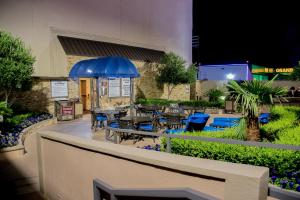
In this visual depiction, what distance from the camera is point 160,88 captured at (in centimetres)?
2108

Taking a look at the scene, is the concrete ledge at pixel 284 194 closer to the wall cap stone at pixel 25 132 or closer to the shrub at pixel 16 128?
the wall cap stone at pixel 25 132

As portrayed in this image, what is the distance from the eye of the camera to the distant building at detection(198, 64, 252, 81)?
32844mm

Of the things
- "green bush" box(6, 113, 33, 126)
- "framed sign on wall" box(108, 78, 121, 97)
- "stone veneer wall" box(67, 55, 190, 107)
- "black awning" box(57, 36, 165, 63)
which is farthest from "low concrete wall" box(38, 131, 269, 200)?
"stone veneer wall" box(67, 55, 190, 107)

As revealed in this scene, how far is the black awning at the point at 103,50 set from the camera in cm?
1532

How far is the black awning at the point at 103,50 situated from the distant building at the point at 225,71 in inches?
531

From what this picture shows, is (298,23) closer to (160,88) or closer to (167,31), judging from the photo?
(167,31)

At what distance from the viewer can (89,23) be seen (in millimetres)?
16000

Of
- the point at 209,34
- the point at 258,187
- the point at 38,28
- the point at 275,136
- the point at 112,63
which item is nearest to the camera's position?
the point at 258,187

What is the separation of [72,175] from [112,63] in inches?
260

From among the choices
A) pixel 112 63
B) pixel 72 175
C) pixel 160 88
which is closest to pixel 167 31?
pixel 160 88

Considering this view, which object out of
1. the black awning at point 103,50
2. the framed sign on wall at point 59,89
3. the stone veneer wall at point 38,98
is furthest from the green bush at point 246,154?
the black awning at point 103,50

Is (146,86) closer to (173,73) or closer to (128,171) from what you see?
(173,73)

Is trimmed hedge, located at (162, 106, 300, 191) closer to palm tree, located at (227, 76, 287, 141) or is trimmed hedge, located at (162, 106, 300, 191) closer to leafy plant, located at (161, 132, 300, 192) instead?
leafy plant, located at (161, 132, 300, 192)

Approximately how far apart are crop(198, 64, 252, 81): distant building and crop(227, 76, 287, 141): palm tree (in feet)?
90.1
